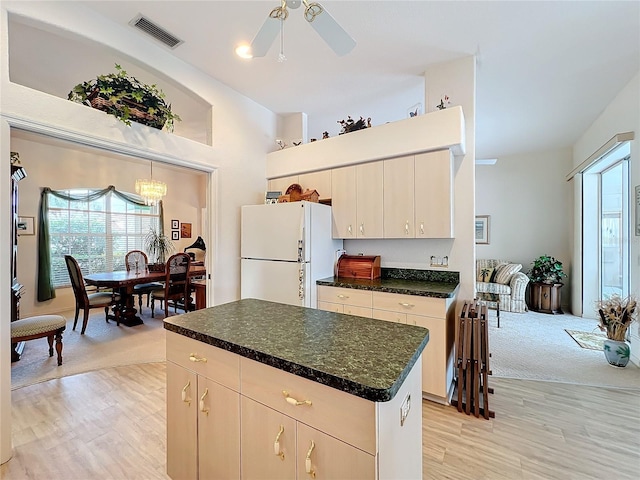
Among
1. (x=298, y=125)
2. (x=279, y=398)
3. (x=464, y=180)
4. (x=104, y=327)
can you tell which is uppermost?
(x=298, y=125)

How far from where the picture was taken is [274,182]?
12.2 ft

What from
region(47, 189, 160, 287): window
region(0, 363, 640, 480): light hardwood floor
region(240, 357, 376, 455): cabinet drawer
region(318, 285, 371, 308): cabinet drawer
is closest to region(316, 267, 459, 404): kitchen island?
region(318, 285, 371, 308): cabinet drawer

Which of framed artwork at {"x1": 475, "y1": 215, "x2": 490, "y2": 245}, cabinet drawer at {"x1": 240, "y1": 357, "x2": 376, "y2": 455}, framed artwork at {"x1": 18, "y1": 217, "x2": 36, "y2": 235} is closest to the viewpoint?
cabinet drawer at {"x1": 240, "y1": 357, "x2": 376, "y2": 455}

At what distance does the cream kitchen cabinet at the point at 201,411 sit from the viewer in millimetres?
1249

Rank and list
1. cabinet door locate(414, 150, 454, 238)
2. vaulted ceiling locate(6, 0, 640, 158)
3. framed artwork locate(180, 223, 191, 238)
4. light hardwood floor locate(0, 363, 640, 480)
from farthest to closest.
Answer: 1. framed artwork locate(180, 223, 191, 238)
2. cabinet door locate(414, 150, 454, 238)
3. vaulted ceiling locate(6, 0, 640, 158)
4. light hardwood floor locate(0, 363, 640, 480)

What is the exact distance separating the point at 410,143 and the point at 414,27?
0.89m

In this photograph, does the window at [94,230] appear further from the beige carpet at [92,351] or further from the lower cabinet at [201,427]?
the lower cabinet at [201,427]

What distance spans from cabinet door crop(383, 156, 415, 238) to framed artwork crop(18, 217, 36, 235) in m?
5.68

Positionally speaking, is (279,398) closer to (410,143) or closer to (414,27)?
(410,143)

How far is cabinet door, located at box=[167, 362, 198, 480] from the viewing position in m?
1.40

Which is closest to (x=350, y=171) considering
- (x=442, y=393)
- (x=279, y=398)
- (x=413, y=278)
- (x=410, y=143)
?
(x=410, y=143)

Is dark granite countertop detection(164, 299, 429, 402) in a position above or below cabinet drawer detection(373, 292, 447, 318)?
above

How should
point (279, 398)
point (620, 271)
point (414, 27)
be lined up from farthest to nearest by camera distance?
point (620, 271), point (414, 27), point (279, 398)

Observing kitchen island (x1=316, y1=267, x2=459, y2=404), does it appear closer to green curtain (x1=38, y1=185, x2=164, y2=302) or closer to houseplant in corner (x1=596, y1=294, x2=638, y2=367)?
houseplant in corner (x1=596, y1=294, x2=638, y2=367)
